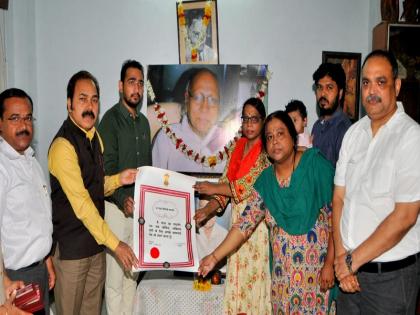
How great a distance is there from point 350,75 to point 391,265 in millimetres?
2456

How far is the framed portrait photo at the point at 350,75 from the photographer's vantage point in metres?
3.91

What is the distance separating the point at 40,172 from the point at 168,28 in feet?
7.28

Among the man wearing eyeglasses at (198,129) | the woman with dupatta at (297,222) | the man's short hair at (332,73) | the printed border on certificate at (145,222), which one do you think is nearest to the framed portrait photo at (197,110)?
the man wearing eyeglasses at (198,129)

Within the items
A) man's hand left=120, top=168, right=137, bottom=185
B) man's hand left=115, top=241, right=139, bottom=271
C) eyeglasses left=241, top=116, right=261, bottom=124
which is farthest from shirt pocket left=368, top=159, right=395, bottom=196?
man's hand left=120, top=168, right=137, bottom=185

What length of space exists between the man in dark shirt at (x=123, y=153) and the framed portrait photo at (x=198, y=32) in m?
0.85

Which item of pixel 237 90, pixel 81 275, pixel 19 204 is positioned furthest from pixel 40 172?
pixel 237 90

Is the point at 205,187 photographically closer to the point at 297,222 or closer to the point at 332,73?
the point at 297,222

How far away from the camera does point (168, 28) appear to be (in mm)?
4047

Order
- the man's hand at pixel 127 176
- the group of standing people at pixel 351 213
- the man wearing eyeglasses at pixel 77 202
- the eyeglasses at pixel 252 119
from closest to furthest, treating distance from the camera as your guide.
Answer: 1. the group of standing people at pixel 351 213
2. the man wearing eyeglasses at pixel 77 202
3. the man's hand at pixel 127 176
4. the eyeglasses at pixel 252 119

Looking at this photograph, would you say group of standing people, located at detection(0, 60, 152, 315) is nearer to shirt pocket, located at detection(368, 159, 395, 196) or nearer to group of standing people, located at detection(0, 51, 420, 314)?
group of standing people, located at detection(0, 51, 420, 314)

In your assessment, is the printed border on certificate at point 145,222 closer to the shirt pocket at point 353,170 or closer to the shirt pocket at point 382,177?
the shirt pocket at point 353,170

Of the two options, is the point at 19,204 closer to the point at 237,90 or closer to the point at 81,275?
the point at 81,275

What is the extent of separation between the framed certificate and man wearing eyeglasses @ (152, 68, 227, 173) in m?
1.19

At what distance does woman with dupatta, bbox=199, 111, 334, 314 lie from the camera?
2.14 metres
